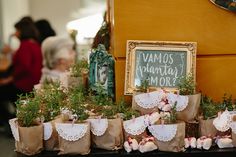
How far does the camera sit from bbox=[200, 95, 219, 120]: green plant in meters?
1.72

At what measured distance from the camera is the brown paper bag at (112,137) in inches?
65.3

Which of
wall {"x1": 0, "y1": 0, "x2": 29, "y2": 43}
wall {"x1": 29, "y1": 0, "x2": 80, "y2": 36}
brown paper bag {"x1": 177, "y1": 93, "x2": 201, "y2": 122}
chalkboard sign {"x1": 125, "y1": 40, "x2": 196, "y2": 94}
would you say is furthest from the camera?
wall {"x1": 29, "y1": 0, "x2": 80, "y2": 36}

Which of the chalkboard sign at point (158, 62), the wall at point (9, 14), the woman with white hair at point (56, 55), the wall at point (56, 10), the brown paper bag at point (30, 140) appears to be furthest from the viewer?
the wall at point (56, 10)

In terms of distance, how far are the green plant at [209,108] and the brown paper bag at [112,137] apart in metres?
0.35

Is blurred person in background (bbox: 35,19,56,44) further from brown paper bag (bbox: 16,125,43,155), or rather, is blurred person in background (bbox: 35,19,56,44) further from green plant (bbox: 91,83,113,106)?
brown paper bag (bbox: 16,125,43,155)

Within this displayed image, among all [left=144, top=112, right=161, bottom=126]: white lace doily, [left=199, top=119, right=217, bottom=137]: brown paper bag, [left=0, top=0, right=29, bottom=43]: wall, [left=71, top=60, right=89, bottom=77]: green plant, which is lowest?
[left=199, top=119, right=217, bottom=137]: brown paper bag

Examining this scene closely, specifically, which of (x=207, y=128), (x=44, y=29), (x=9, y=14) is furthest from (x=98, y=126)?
(x=9, y=14)

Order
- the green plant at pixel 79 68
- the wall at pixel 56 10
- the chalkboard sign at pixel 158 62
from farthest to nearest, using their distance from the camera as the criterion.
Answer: the wall at pixel 56 10, the green plant at pixel 79 68, the chalkboard sign at pixel 158 62

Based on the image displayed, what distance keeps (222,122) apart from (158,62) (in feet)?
1.20

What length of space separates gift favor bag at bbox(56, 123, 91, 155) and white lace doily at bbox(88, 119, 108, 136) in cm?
3

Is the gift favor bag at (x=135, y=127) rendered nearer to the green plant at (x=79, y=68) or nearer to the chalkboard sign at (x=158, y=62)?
the chalkboard sign at (x=158, y=62)

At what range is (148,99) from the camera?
1.72 metres

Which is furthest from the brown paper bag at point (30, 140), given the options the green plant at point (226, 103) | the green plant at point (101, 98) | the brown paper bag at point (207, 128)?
the green plant at point (226, 103)

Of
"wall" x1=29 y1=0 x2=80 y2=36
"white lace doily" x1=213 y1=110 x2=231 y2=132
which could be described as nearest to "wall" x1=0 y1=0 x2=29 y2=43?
"wall" x1=29 y1=0 x2=80 y2=36
